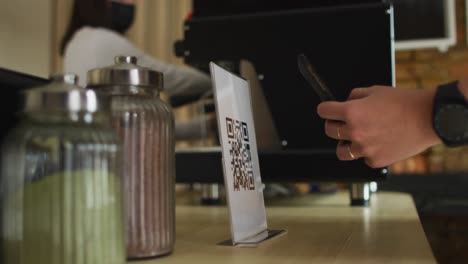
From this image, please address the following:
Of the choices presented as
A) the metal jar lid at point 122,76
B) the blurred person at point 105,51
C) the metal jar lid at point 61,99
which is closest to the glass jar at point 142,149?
the metal jar lid at point 122,76

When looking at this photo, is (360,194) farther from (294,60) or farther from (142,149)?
(142,149)

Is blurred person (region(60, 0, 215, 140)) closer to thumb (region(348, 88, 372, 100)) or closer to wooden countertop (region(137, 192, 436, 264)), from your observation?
wooden countertop (region(137, 192, 436, 264))

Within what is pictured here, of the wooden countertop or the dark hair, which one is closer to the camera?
the wooden countertop

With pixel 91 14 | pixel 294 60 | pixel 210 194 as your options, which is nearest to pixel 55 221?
pixel 294 60

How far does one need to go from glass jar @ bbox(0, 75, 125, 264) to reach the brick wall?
2.26 m

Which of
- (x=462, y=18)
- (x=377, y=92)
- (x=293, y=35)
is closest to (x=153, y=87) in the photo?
(x=377, y=92)

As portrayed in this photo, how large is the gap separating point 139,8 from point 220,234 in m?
2.45

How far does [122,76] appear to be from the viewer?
52 cm

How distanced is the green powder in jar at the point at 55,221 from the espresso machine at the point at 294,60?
2.38ft

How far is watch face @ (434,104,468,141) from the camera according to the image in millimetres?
561

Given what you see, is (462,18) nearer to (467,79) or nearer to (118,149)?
(467,79)

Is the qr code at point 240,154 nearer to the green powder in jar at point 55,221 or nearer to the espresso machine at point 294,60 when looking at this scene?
the green powder in jar at point 55,221

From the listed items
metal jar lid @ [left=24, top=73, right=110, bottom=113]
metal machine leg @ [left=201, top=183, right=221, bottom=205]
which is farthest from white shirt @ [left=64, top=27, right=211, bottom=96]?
metal jar lid @ [left=24, top=73, right=110, bottom=113]

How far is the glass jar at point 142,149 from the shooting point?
51 cm
